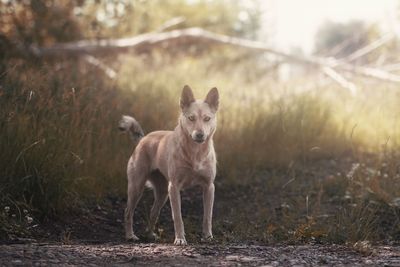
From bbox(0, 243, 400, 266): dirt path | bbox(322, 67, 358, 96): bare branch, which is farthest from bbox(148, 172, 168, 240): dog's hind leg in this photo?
bbox(322, 67, 358, 96): bare branch

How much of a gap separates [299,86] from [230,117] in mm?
3391

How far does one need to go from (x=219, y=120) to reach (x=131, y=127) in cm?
312

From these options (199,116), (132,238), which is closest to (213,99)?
(199,116)

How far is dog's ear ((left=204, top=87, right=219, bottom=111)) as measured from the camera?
582cm

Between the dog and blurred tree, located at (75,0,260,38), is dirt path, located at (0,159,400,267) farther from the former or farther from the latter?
blurred tree, located at (75,0,260,38)

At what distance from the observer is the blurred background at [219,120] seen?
5.98 m

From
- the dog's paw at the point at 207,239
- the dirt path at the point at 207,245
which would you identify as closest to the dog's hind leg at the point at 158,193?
the dirt path at the point at 207,245

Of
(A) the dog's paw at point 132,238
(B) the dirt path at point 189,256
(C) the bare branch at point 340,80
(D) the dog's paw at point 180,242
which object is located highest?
(C) the bare branch at point 340,80

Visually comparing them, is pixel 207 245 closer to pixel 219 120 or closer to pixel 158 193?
pixel 158 193

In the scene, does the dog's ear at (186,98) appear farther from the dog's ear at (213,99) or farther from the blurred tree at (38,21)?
the blurred tree at (38,21)

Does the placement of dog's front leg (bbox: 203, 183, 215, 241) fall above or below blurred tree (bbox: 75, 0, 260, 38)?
below

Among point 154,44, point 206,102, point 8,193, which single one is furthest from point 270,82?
point 8,193

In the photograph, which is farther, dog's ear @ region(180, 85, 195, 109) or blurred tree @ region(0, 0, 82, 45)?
blurred tree @ region(0, 0, 82, 45)

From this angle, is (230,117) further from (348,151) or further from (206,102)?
(206,102)
